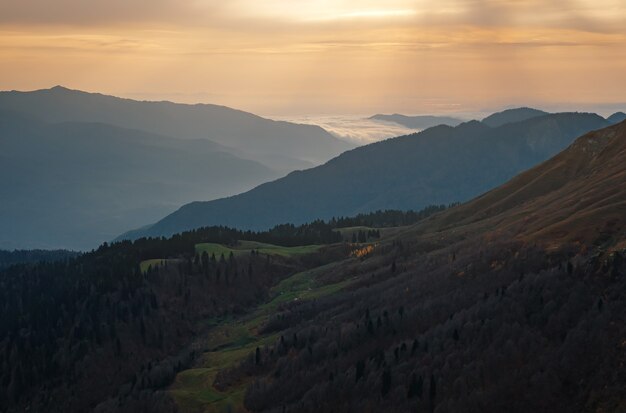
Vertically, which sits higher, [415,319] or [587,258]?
[587,258]

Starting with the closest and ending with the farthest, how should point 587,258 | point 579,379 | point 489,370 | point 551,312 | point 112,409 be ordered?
point 579,379 → point 489,370 → point 551,312 → point 587,258 → point 112,409

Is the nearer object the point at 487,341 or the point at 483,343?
the point at 487,341

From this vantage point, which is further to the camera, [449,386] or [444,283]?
[444,283]

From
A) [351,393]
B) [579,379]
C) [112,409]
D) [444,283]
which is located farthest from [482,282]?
[112,409]

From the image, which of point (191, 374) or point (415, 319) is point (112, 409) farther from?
point (415, 319)

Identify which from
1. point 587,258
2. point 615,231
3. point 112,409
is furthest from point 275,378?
point 615,231

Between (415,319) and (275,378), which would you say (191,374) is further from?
(415,319)

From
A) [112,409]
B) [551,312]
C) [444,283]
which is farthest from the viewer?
[444,283]

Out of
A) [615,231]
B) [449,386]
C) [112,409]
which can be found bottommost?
[112,409]

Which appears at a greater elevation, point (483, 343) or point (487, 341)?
point (487, 341)
